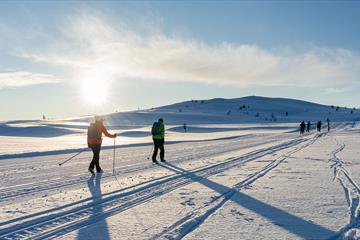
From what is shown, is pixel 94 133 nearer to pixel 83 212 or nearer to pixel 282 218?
pixel 83 212

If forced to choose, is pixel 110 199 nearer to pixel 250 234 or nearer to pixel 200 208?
pixel 200 208

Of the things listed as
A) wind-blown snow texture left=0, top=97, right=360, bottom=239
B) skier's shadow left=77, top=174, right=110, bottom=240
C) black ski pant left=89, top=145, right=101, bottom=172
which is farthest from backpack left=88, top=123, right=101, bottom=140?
skier's shadow left=77, top=174, right=110, bottom=240

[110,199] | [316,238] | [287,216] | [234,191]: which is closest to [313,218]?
[287,216]

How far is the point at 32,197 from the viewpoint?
790 cm

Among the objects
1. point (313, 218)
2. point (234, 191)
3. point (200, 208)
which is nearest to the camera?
point (313, 218)

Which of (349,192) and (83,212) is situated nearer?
(83,212)

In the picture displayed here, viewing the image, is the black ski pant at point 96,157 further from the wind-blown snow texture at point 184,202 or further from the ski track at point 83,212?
the ski track at point 83,212

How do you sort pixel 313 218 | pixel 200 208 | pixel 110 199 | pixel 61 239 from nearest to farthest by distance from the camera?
pixel 61 239
pixel 313 218
pixel 200 208
pixel 110 199

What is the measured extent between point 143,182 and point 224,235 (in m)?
4.53

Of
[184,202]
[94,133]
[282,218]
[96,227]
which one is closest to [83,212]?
[96,227]

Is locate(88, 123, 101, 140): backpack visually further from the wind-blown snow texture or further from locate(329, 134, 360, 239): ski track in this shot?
locate(329, 134, 360, 239): ski track

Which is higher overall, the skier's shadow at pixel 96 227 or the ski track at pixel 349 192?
the ski track at pixel 349 192

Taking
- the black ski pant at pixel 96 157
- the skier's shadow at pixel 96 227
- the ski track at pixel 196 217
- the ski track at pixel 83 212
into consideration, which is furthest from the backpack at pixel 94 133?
the ski track at pixel 196 217

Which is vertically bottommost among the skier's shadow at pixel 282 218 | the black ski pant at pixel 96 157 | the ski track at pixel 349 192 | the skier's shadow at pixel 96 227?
the skier's shadow at pixel 96 227
